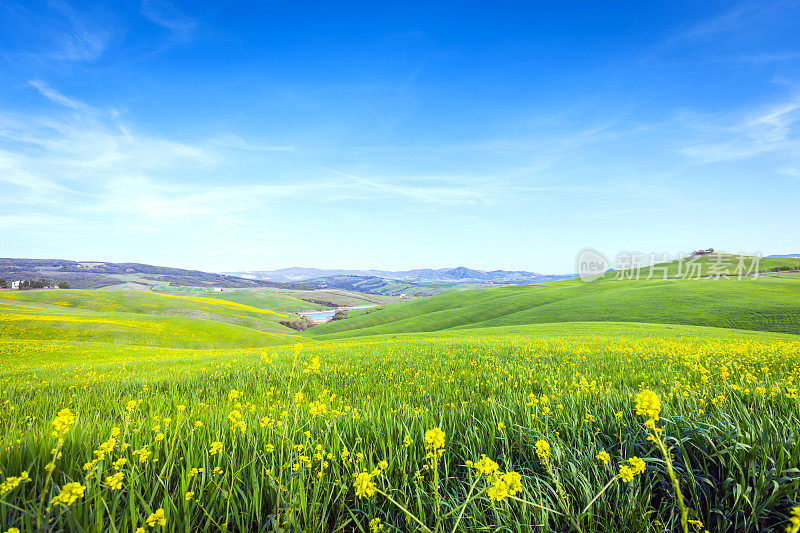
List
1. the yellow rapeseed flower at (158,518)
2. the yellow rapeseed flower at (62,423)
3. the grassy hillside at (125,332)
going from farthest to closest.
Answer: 1. the grassy hillside at (125,332)
2. the yellow rapeseed flower at (62,423)
3. the yellow rapeseed flower at (158,518)

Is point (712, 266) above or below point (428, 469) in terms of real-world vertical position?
above

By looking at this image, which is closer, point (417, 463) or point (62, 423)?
point (62, 423)

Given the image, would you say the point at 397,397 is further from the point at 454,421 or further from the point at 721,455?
the point at 721,455

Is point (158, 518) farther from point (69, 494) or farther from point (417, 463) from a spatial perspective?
point (417, 463)

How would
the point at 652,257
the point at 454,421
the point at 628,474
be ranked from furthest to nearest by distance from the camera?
the point at 652,257 → the point at 454,421 → the point at 628,474

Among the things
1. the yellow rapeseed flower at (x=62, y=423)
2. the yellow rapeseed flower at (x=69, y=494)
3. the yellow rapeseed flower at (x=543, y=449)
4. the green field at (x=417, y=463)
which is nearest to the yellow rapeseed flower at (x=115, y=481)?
the green field at (x=417, y=463)

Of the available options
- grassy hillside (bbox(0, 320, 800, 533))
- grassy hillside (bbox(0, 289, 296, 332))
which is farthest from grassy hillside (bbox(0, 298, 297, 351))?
grassy hillside (bbox(0, 320, 800, 533))

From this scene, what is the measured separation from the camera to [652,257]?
142625mm

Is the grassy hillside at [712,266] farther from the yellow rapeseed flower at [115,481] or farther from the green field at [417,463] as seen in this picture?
the yellow rapeseed flower at [115,481]

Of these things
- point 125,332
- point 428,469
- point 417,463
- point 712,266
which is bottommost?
point 125,332

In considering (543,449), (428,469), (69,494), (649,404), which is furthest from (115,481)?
(649,404)

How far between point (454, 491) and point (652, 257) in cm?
18006

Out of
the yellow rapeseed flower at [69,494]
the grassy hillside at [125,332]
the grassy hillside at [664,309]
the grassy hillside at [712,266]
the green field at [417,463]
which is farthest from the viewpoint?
the grassy hillside at [712,266]

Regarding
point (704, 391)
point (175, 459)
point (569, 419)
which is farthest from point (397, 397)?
point (704, 391)
